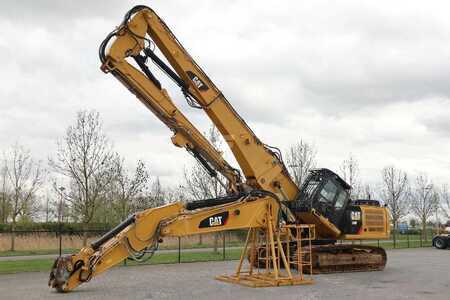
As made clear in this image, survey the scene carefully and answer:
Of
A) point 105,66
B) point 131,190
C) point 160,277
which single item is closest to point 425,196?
point 131,190

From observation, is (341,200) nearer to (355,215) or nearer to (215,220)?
(355,215)

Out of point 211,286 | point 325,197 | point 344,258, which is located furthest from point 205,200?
point 344,258

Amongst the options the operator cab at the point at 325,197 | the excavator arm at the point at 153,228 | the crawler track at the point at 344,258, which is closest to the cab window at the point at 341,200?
the operator cab at the point at 325,197

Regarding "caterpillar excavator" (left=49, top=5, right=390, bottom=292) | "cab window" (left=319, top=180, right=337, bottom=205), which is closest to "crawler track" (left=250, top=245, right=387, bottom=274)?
"caterpillar excavator" (left=49, top=5, right=390, bottom=292)

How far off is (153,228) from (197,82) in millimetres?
4368

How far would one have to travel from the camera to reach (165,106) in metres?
14.4

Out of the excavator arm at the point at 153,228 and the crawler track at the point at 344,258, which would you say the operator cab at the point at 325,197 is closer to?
the crawler track at the point at 344,258

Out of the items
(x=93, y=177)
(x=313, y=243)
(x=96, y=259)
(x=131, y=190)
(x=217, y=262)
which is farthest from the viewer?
(x=131, y=190)

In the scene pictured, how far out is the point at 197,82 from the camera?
49.7 ft

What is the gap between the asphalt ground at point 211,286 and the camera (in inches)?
503

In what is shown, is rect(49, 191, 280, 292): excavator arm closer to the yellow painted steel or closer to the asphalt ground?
the yellow painted steel

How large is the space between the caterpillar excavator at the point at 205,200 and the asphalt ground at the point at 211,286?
85 cm

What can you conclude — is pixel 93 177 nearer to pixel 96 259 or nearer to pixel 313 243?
pixel 313 243

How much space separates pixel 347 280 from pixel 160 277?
582cm
